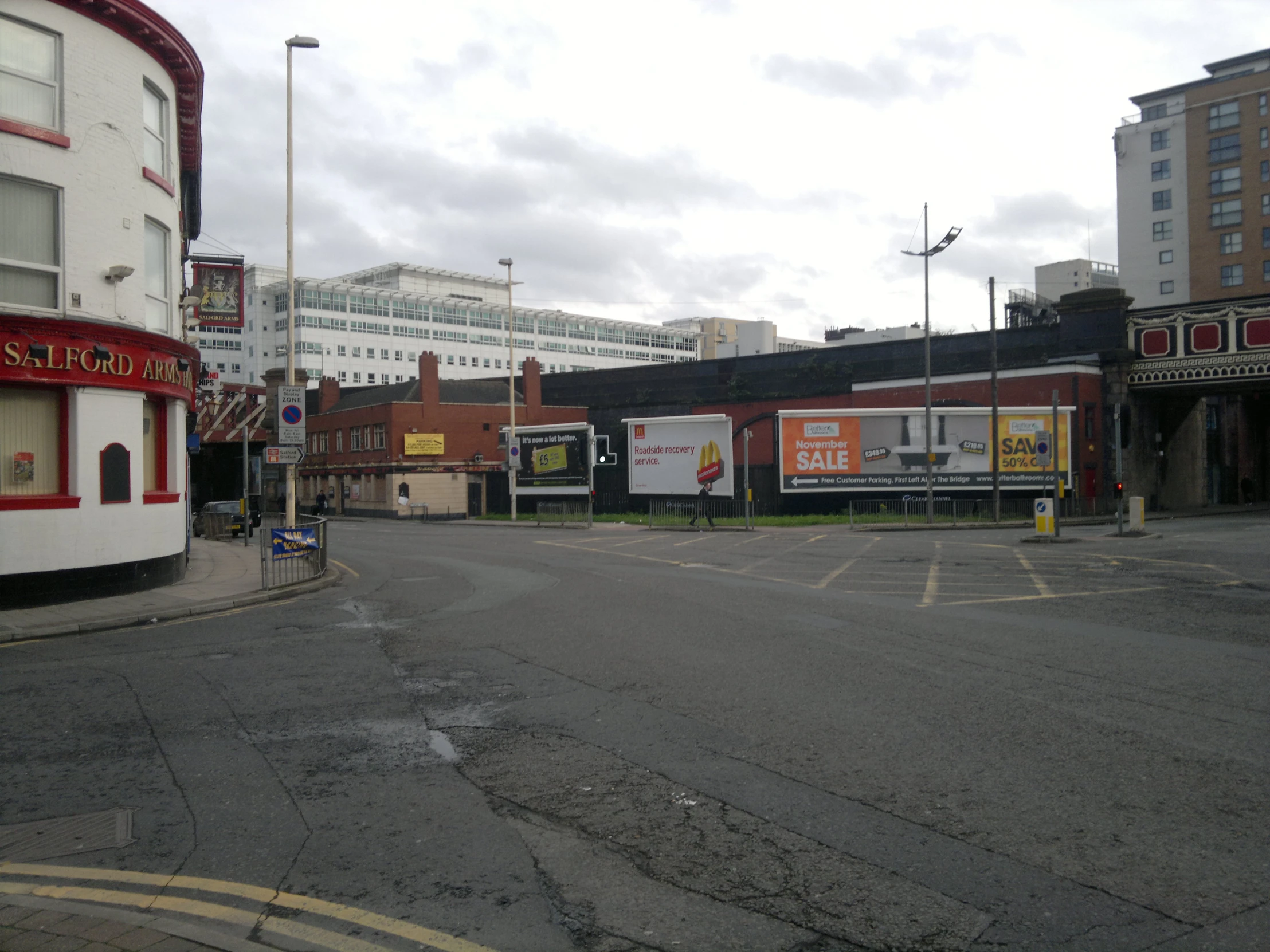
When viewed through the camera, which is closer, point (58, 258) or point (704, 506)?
point (58, 258)

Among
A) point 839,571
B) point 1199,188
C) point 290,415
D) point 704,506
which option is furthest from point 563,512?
point 1199,188

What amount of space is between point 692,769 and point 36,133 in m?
15.4

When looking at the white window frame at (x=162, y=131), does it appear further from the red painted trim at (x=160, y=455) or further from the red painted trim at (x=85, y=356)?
the red painted trim at (x=160, y=455)

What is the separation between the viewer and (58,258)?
15859 mm

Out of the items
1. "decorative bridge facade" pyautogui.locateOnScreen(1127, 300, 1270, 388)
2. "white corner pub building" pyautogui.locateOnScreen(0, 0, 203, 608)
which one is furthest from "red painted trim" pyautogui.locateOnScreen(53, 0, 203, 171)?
"decorative bridge facade" pyautogui.locateOnScreen(1127, 300, 1270, 388)

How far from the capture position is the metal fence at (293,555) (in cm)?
1816

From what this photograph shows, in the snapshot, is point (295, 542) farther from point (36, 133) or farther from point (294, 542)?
point (36, 133)

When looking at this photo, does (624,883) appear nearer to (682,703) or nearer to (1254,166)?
(682,703)

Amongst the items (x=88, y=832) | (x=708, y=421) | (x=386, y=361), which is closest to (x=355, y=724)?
(x=88, y=832)

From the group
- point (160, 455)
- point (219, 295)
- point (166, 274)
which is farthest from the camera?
point (219, 295)

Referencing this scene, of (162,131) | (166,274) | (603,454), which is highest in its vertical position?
(162,131)

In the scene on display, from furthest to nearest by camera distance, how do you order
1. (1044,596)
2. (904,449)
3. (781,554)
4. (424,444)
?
(424,444) → (904,449) → (781,554) → (1044,596)

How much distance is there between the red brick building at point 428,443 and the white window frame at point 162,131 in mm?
35642

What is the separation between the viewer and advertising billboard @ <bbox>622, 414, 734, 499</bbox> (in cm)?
4216
